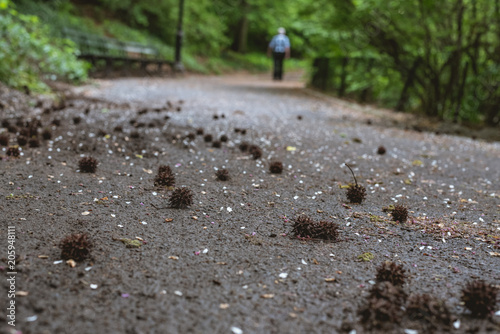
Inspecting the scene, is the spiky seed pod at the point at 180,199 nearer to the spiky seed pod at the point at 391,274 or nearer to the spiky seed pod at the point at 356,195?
the spiky seed pod at the point at 356,195

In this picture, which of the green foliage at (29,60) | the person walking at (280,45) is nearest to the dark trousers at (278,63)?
the person walking at (280,45)

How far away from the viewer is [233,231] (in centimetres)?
297

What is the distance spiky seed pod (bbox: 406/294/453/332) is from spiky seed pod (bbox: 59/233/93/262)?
176cm

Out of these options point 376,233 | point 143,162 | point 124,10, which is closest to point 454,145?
point 376,233

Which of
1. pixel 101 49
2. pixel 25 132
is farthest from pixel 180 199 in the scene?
pixel 101 49

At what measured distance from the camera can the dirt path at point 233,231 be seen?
1.98 metres

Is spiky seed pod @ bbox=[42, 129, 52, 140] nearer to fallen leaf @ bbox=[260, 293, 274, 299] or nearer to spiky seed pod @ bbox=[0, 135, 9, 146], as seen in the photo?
spiky seed pod @ bbox=[0, 135, 9, 146]

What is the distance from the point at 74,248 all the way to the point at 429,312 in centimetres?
190

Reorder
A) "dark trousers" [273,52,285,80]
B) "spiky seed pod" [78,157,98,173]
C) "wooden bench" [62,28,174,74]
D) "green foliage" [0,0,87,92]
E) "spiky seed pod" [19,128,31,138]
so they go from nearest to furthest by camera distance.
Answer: "spiky seed pod" [78,157,98,173] → "spiky seed pod" [19,128,31,138] → "green foliage" [0,0,87,92] → "wooden bench" [62,28,174,74] → "dark trousers" [273,52,285,80]

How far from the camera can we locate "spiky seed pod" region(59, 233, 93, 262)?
7.60 feet

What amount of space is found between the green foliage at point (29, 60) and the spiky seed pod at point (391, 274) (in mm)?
6643

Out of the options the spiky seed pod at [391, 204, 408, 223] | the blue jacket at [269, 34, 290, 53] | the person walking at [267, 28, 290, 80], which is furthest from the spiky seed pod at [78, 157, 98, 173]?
the blue jacket at [269, 34, 290, 53]

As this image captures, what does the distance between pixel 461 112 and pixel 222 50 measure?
22671mm

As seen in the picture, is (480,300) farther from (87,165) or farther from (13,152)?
(13,152)
